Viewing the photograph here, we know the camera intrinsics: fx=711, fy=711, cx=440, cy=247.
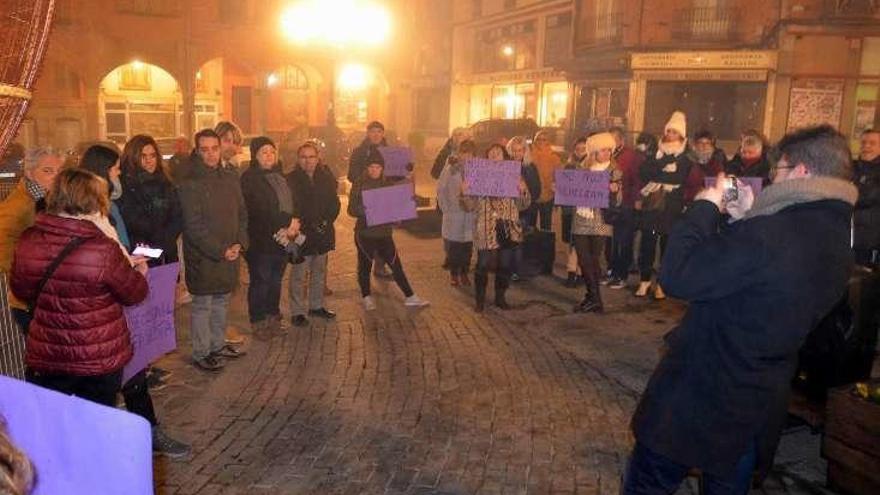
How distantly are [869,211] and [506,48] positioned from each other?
32.4 m

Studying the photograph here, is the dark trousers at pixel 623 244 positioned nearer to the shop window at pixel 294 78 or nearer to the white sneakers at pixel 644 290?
the white sneakers at pixel 644 290

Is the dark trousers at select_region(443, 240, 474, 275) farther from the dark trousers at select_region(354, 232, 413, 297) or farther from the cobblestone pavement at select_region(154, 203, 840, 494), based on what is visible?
the dark trousers at select_region(354, 232, 413, 297)

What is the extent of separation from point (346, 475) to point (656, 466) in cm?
215

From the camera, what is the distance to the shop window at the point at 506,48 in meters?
35.9

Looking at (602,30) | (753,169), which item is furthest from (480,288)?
(602,30)

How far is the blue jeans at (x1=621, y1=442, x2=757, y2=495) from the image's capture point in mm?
3035

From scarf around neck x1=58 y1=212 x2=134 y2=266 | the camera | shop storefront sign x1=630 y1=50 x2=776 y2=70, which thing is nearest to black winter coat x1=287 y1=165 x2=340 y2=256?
scarf around neck x1=58 y1=212 x2=134 y2=266

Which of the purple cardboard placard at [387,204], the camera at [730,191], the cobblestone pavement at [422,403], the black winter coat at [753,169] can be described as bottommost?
the cobblestone pavement at [422,403]

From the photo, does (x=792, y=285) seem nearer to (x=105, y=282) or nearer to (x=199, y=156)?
(x=105, y=282)

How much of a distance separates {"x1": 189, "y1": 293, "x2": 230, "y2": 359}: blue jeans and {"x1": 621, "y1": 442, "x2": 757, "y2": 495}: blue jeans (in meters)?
4.20

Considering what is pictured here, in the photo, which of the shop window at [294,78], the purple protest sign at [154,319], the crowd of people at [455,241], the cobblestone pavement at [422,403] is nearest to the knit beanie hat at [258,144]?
the crowd of people at [455,241]

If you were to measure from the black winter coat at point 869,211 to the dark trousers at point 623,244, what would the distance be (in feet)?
8.40

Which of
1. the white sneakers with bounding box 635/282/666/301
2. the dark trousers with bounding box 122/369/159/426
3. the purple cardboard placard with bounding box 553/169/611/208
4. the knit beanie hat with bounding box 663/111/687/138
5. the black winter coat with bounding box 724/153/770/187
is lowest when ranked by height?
the white sneakers with bounding box 635/282/666/301

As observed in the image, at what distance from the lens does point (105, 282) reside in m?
3.69
